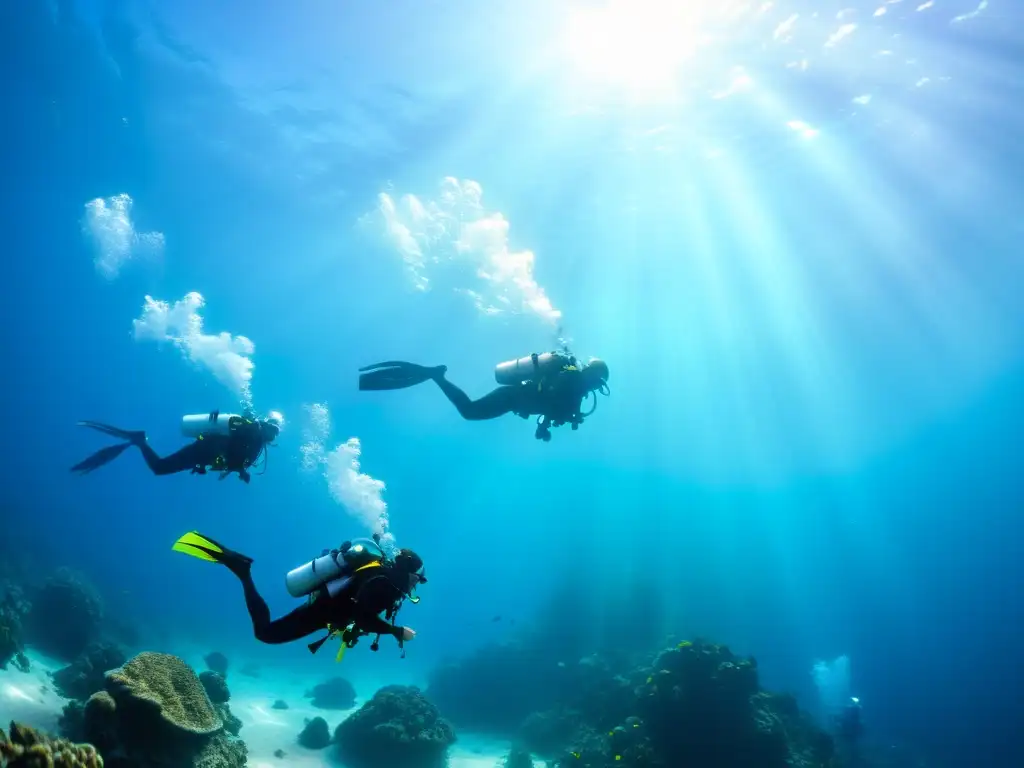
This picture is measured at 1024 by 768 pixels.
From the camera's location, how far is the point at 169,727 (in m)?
7.50

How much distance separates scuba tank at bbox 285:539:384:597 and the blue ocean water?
989 inches

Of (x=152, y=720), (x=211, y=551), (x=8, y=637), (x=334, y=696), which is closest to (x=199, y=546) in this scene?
(x=211, y=551)

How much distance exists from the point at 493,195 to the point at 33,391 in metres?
94.7

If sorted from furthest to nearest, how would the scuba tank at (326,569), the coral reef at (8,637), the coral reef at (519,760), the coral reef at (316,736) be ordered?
the coral reef at (519,760)
the coral reef at (316,736)
the coral reef at (8,637)
the scuba tank at (326,569)

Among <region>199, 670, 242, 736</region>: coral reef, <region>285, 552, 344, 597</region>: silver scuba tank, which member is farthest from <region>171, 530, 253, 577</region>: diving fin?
<region>199, 670, 242, 736</region>: coral reef

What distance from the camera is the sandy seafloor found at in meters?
10.6

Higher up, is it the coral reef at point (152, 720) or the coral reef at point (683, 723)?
the coral reef at point (683, 723)

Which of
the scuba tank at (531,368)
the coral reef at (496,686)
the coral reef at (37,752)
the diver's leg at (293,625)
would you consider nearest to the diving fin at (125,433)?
the coral reef at (37,752)

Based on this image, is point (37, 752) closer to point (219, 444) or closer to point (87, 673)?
point (219, 444)

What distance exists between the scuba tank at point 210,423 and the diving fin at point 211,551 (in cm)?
492

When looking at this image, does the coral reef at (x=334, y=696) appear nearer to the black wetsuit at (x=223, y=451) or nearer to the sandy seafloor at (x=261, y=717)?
the sandy seafloor at (x=261, y=717)

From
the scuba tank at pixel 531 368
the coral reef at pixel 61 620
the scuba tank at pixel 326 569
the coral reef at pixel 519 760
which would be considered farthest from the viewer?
the coral reef at pixel 61 620

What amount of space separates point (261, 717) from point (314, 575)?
Answer: 17067mm

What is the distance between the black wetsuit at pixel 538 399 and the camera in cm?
1015
